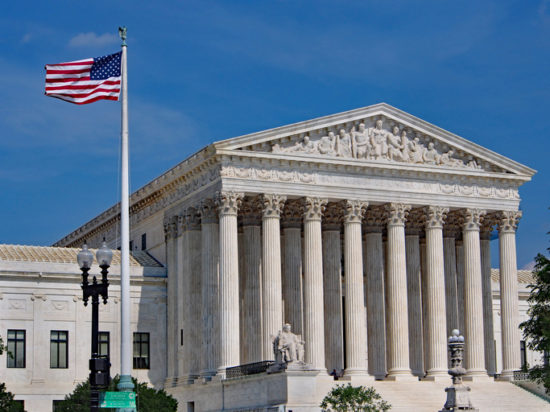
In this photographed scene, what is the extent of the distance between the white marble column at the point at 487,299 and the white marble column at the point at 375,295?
7.55 metres

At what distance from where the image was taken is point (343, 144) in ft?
222

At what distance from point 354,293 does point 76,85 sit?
3166 centimetres

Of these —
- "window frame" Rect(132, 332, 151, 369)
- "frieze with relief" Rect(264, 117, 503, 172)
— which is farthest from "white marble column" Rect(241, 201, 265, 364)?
"window frame" Rect(132, 332, 151, 369)

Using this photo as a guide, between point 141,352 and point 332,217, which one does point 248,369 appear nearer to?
point 141,352

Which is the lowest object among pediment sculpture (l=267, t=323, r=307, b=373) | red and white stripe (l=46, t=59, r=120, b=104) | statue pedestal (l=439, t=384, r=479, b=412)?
statue pedestal (l=439, t=384, r=479, b=412)

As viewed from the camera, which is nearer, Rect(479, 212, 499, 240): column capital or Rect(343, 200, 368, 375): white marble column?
Rect(343, 200, 368, 375): white marble column

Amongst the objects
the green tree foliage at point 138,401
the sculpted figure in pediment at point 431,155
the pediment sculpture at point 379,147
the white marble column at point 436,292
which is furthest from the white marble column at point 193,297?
the sculpted figure in pediment at point 431,155

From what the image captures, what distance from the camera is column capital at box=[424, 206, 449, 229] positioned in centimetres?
6981

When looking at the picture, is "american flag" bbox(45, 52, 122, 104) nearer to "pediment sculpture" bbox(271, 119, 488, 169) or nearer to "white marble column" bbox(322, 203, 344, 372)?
"pediment sculpture" bbox(271, 119, 488, 169)

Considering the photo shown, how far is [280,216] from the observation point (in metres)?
69.4

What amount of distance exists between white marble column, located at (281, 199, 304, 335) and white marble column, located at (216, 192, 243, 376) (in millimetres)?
6915

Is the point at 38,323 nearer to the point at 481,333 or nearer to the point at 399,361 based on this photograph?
the point at 399,361

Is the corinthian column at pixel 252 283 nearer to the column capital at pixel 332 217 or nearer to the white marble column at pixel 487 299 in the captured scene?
the column capital at pixel 332 217

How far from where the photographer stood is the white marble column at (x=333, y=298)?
70688 mm
